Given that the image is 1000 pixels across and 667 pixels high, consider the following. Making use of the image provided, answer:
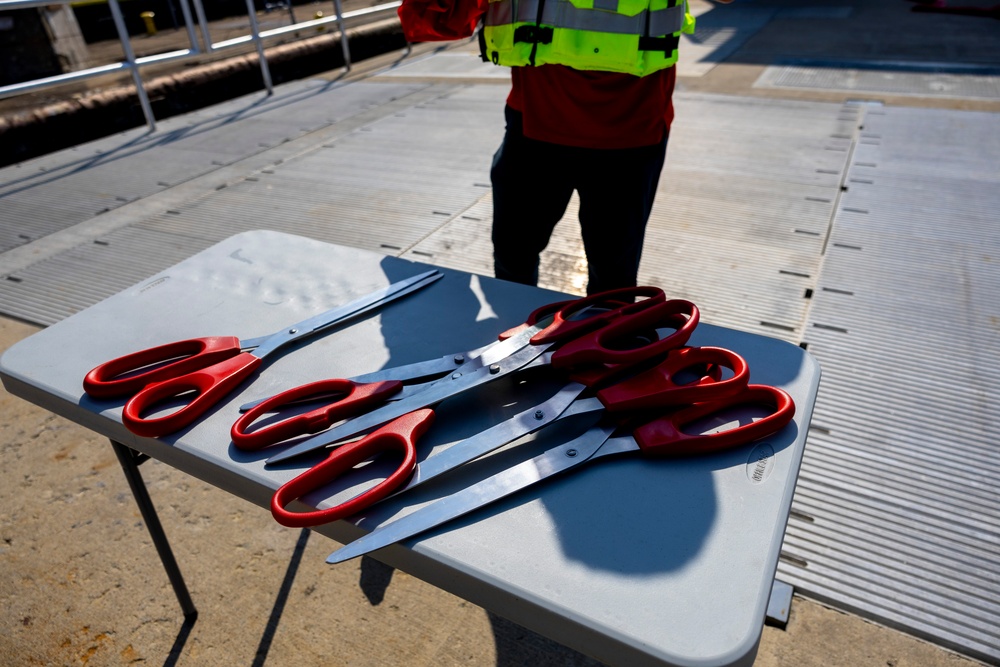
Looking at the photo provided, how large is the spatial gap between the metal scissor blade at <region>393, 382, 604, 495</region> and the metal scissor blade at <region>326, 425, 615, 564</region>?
33mm

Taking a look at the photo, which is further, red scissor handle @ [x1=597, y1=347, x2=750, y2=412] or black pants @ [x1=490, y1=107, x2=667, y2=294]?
black pants @ [x1=490, y1=107, x2=667, y2=294]

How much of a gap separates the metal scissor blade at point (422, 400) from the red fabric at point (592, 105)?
30.9 inches

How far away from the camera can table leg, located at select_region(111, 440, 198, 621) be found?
1262 millimetres

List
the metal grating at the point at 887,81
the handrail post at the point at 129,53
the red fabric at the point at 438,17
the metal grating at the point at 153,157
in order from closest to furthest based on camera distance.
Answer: the red fabric at the point at 438,17 < the metal grating at the point at 153,157 < the handrail post at the point at 129,53 < the metal grating at the point at 887,81

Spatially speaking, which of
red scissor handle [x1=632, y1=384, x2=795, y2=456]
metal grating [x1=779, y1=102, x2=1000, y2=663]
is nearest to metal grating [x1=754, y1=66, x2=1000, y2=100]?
metal grating [x1=779, y1=102, x2=1000, y2=663]

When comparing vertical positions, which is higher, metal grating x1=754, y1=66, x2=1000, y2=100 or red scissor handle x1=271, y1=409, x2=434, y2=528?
red scissor handle x1=271, y1=409, x2=434, y2=528

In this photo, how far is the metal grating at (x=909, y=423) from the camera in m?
1.49

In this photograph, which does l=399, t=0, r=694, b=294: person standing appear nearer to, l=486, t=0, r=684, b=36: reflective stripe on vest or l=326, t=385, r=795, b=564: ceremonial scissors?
l=486, t=0, r=684, b=36: reflective stripe on vest

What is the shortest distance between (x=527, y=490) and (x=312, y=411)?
1.08ft

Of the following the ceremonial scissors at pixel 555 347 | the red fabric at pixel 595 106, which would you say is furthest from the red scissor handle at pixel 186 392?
the red fabric at pixel 595 106

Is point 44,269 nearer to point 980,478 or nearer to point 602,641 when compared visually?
point 602,641

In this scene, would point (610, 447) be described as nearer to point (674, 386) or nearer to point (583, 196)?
point (674, 386)

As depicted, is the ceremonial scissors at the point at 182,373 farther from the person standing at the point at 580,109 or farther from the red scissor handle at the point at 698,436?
the person standing at the point at 580,109

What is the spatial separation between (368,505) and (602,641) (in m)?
0.30
